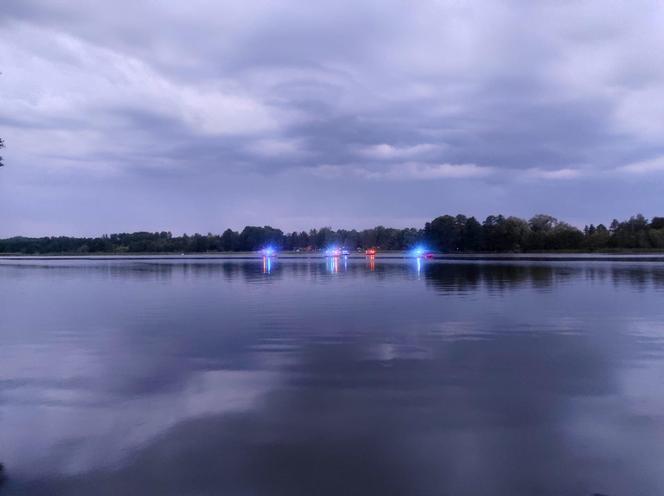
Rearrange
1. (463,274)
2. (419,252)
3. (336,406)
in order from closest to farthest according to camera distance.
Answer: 1. (336,406)
2. (463,274)
3. (419,252)

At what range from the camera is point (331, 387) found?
973cm

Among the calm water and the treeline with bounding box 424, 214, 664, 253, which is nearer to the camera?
the calm water

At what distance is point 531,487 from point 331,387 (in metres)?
4.37

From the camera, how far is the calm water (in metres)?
6.20

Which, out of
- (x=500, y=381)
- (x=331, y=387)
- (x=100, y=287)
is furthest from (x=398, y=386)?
(x=100, y=287)

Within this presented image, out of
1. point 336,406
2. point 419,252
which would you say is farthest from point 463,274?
point 419,252

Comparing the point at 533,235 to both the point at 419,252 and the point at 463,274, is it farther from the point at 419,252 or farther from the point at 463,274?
the point at 463,274

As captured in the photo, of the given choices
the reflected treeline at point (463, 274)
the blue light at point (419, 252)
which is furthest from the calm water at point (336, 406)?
the blue light at point (419, 252)

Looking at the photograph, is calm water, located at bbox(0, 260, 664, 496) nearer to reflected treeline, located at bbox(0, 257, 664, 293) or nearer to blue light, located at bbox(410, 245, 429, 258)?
reflected treeline, located at bbox(0, 257, 664, 293)

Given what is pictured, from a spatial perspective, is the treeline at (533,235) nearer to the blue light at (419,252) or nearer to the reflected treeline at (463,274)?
the blue light at (419,252)

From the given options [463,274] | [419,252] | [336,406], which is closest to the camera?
[336,406]

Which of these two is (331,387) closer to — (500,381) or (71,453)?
(500,381)

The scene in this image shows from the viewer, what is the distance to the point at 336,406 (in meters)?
8.62

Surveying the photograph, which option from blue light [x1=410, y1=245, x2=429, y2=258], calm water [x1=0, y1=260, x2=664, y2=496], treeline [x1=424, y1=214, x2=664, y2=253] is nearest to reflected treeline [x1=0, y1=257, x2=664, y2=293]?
calm water [x1=0, y1=260, x2=664, y2=496]
